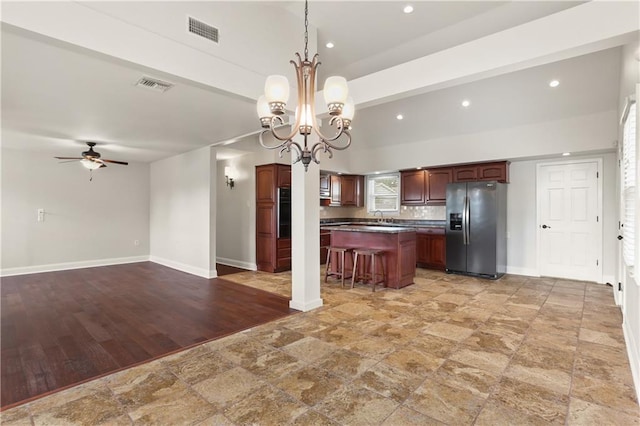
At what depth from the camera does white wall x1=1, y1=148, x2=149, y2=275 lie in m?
6.51

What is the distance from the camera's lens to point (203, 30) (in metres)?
2.96

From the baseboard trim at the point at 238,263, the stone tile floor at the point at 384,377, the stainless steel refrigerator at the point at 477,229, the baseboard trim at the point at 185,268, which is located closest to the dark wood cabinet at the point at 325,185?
the baseboard trim at the point at 238,263

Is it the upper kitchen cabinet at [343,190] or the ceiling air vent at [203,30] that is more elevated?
the ceiling air vent at [203,30]

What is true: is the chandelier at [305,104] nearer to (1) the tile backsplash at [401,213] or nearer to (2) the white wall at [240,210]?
(2) the white wall at [240,210]

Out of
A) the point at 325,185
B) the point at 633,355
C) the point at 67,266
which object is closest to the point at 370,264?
the point at 325,185

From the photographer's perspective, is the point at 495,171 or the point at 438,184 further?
the point at 438,184

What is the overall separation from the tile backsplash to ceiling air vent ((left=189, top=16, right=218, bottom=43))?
5.61m

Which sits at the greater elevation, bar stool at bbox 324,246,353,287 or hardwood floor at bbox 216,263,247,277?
bar stool at bbox 324,246,353,287

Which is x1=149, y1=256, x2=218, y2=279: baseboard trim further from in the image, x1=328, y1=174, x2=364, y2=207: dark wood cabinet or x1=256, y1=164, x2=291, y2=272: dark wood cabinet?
x1=328, y1=174, x2=364, y2=207: dark wood cabinet

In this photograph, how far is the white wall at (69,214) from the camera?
21.4 ft

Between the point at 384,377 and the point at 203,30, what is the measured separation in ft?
11.2

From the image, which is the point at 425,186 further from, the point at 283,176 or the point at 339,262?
the point at 283,176

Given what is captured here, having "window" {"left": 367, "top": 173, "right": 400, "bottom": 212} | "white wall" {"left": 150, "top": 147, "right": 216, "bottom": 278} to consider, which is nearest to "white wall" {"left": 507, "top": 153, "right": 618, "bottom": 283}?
"window" {"left": 367, "top": 173, "right": 400, "bottom": 212}

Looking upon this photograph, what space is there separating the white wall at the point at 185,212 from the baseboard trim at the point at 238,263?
3.26 ft
